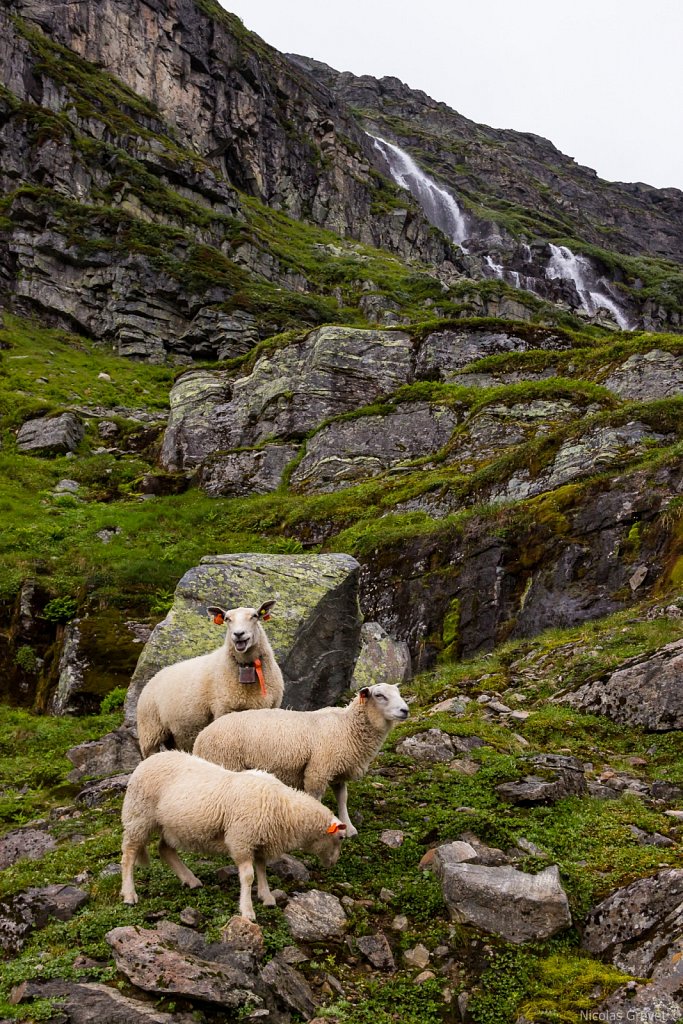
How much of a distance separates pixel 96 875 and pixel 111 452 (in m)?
28.8

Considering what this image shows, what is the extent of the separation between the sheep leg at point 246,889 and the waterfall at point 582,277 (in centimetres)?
9569

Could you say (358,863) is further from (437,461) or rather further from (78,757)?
(437,461)

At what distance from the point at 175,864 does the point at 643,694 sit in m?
7.27

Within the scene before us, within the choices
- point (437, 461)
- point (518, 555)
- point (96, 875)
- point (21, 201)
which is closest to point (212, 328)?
point (21, 201)

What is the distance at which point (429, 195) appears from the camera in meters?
125

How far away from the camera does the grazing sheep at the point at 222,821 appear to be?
5781mm

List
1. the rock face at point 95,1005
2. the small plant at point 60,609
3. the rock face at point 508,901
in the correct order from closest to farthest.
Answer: the rock face at point 95,1005, the rock face at point 508,901, the small plant at point 60,609

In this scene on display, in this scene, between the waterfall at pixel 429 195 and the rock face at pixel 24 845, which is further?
the waterfall at pixel 429 195

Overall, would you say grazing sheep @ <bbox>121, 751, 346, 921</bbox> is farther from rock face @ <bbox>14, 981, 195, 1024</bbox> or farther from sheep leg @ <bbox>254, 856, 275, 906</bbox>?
rock face @ <bbox>14, 981, 195, 1024</bbox>

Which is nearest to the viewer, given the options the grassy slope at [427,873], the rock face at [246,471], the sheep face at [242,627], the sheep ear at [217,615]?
the grassy slope at [427,873]

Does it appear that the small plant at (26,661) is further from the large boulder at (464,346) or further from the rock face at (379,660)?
the large boulder at (464,346)

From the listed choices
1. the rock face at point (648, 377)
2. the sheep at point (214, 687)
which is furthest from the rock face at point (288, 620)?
the rock face at point (648, 377)

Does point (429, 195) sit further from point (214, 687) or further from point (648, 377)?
point (214, 687)

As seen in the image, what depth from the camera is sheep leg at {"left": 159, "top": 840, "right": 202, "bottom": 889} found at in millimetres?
6078
